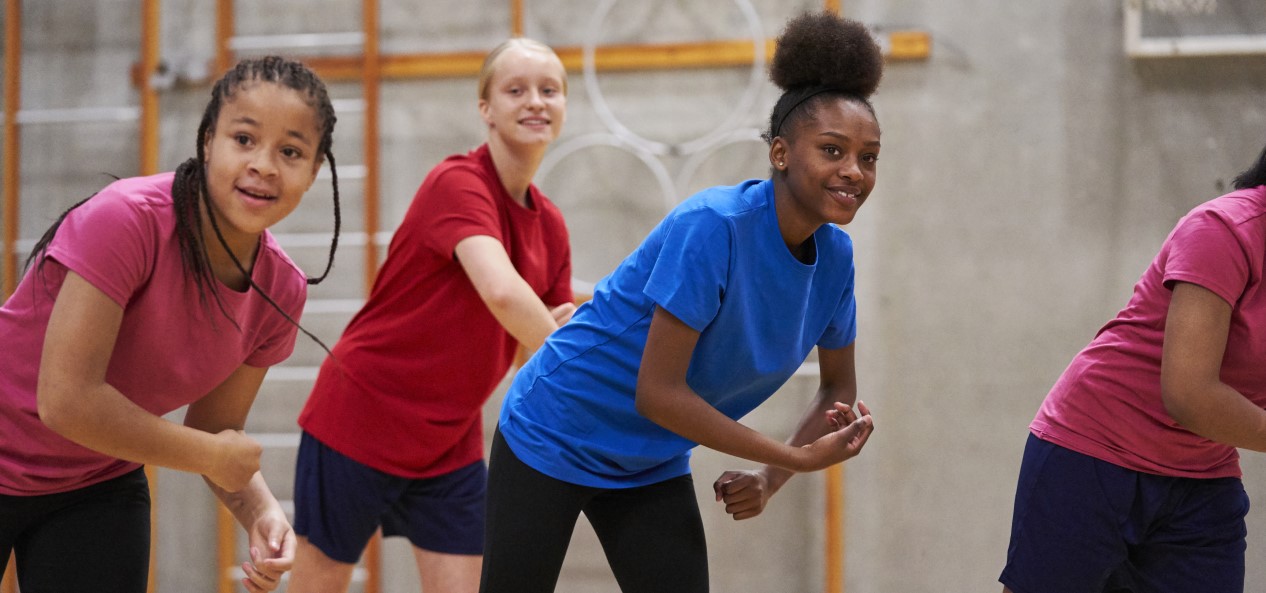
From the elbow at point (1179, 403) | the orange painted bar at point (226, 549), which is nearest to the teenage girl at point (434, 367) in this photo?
the elbow at point (1179, 403)

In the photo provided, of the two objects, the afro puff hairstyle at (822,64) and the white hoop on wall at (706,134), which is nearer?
the afro puff hairstyle at (822,64)

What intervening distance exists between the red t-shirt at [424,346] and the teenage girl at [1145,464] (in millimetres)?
1164

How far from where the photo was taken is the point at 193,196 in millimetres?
1609

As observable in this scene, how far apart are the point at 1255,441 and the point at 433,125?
297 centimetres

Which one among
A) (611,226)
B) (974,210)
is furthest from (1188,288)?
(611,226)

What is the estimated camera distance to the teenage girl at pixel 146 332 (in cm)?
148

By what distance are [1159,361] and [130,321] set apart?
1693 mm

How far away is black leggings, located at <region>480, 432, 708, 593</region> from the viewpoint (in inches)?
70.6

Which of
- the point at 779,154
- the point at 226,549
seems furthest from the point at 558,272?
the point at 226,549

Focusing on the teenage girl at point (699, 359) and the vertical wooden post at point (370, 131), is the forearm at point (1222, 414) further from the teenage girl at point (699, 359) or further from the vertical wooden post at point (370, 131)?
the vertical wooden post at point (370, 131)

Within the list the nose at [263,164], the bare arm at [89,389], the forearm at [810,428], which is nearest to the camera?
A: the bare arm at [89,389]

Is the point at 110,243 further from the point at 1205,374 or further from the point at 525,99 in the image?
the point at 1205,374

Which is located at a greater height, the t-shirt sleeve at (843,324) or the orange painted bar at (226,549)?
the t-shirt sleeve at (843,324)

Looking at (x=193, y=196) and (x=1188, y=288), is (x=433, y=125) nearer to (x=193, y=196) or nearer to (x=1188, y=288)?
(x=193, y=196)
